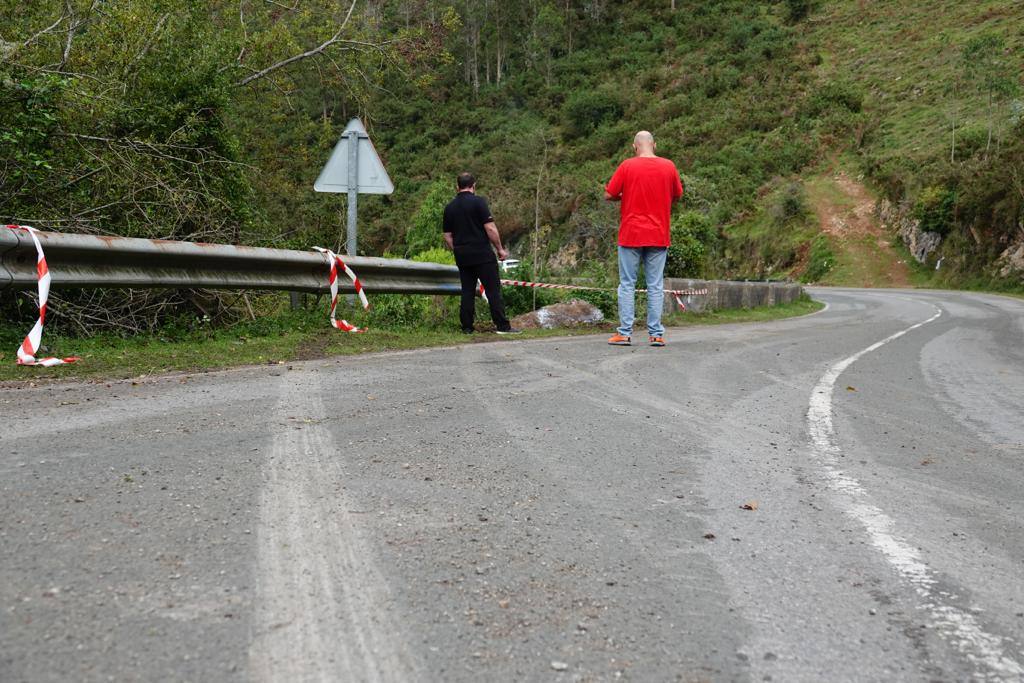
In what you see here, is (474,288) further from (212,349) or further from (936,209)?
(936,209)

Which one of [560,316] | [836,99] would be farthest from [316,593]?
[836,99]

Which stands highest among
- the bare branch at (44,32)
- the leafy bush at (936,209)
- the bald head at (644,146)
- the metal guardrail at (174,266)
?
the leafy bush at (936,209)

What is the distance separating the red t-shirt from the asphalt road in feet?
12.0

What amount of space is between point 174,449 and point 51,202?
5459mm

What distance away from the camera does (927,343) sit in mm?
11312

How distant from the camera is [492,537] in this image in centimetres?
266

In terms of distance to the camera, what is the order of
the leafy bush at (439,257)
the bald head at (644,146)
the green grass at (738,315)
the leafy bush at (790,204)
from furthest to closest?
the leafy bush at (790,204) → the leafy bush at (439,257) → the green grass at (738,315) → the bald head at (644,146)

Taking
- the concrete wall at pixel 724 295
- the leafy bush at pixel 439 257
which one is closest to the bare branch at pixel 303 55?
the leafy bush at pixel 439 257

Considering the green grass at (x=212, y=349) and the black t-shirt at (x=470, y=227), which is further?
the black t-shirt at (x=470, y=227)

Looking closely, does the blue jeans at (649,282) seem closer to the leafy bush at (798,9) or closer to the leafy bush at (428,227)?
the leafy bush at (428,227)

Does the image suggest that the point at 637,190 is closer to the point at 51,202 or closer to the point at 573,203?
the point at 51,202

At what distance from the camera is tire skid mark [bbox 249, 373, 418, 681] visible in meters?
1.85

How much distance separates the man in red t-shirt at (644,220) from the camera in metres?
8.62

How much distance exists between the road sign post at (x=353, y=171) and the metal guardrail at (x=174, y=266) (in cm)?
74
